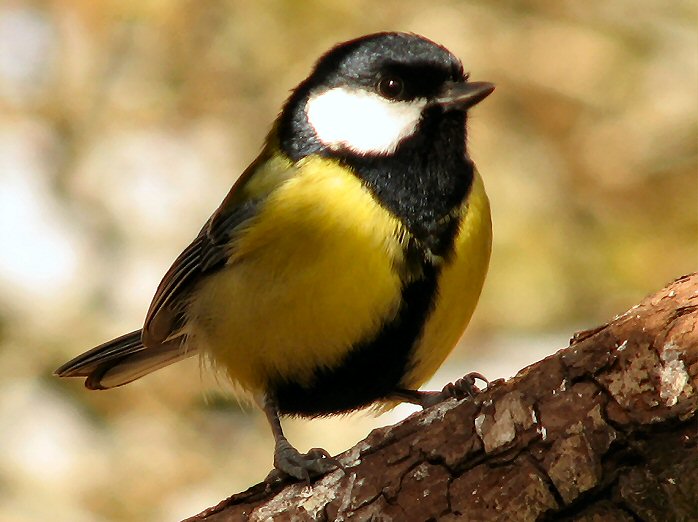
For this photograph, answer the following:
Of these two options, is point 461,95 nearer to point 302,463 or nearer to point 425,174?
point 425,174

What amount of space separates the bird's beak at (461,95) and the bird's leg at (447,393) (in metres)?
0.66

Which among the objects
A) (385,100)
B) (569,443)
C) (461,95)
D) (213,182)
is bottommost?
(569,443)

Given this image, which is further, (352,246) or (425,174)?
(425,174)

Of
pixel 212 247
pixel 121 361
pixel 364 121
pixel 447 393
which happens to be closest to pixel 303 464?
pixel 447 393

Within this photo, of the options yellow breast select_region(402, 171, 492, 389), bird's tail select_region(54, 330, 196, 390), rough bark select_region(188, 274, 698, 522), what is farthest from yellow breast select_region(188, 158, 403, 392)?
bird's tail select_region(54, 330, 196, 390)

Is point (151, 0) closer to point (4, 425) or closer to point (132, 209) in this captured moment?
point (132, 209)

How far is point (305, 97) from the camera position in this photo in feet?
9.43

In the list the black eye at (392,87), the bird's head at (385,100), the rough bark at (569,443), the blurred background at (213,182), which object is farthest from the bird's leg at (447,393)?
the blurred background at (213,182)

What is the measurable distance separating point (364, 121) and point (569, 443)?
3.40 feet

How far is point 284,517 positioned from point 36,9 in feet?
11.1

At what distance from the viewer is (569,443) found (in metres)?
2.00

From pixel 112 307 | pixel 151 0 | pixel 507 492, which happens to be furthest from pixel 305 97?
pixel 151 0

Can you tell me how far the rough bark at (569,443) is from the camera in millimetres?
1927

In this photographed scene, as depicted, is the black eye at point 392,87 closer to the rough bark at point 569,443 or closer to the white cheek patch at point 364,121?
the white cheek patch at point 364,121
